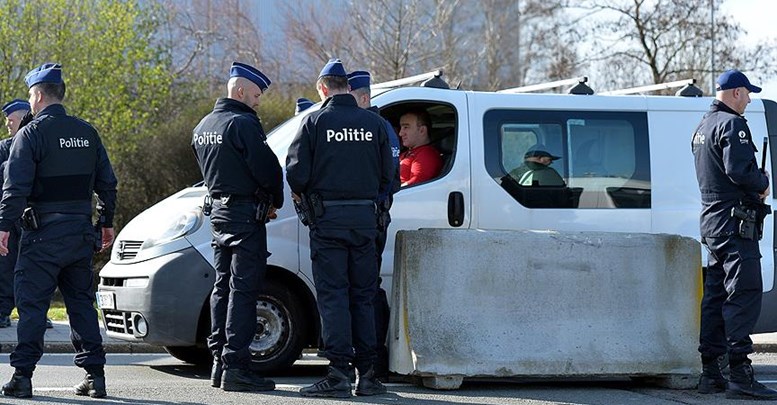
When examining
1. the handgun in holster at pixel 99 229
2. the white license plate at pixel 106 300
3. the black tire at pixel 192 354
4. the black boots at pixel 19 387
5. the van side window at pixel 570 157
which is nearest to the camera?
the black boots at pixel 19 387

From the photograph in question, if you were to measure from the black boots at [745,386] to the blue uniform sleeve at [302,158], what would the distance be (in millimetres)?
2919

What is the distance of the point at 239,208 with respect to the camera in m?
7.82

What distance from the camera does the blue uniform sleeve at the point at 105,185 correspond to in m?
7.63

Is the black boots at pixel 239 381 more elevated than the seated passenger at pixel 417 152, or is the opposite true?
the seated passenger at pixel 417 152

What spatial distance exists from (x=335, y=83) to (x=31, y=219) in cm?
197

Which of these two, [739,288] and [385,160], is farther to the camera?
[739,288]

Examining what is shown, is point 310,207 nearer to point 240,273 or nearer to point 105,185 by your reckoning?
point 240,273

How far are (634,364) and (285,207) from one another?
2.55 metres

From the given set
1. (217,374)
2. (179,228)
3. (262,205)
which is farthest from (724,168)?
(179,228)

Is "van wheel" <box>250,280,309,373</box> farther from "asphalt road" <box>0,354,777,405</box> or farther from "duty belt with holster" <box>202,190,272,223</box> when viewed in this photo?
"duty belt with holster" <box>202,190,272,223</box>

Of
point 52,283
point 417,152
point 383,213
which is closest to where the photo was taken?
point 52,283

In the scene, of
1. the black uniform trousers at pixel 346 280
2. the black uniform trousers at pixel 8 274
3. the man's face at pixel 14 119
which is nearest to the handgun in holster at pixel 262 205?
the black uniform trousers at pixel 346 280

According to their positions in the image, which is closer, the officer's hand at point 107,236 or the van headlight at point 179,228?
the officer's hand at point 107,236

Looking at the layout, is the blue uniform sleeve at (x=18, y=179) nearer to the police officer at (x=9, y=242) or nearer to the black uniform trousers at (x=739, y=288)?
the police officer at (x=9, y=242)
